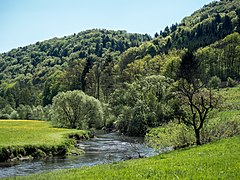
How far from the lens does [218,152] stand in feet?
72.1

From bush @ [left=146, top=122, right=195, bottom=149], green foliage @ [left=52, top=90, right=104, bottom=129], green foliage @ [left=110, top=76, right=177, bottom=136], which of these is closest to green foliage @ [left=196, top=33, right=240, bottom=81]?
green foliage @ [left=110, top=76, right=177, bottom=136]

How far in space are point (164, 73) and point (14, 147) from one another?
257ft

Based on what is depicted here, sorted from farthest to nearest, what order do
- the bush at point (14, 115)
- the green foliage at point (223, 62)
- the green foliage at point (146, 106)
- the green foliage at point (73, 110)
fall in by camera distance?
the bush at point (14, 115) < the green foliage at point (223, 62) < the green foliage at point (73, 110) < the green foliage at point (146, 106)

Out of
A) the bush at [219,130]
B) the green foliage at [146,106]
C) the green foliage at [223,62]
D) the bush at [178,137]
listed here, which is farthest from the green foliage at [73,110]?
the green foliage at [223,62]

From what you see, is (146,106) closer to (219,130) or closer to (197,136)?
(219,130)

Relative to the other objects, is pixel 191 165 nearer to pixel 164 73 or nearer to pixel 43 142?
pixel 43 142

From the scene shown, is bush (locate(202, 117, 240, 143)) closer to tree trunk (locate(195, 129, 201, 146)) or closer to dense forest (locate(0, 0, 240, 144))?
dense forest (locate(0, 0, 240, 144))

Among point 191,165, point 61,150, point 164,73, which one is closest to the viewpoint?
point 191,165

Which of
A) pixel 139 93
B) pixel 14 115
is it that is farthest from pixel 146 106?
pixel 14 115

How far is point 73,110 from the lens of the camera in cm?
7744

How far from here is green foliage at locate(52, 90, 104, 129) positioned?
76.7 meters

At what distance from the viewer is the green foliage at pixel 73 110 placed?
252ft

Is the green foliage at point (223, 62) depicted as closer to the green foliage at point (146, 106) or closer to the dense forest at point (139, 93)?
the dense forest at point (139, 93)

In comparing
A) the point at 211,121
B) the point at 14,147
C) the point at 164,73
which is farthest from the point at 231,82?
the point at 14,147
